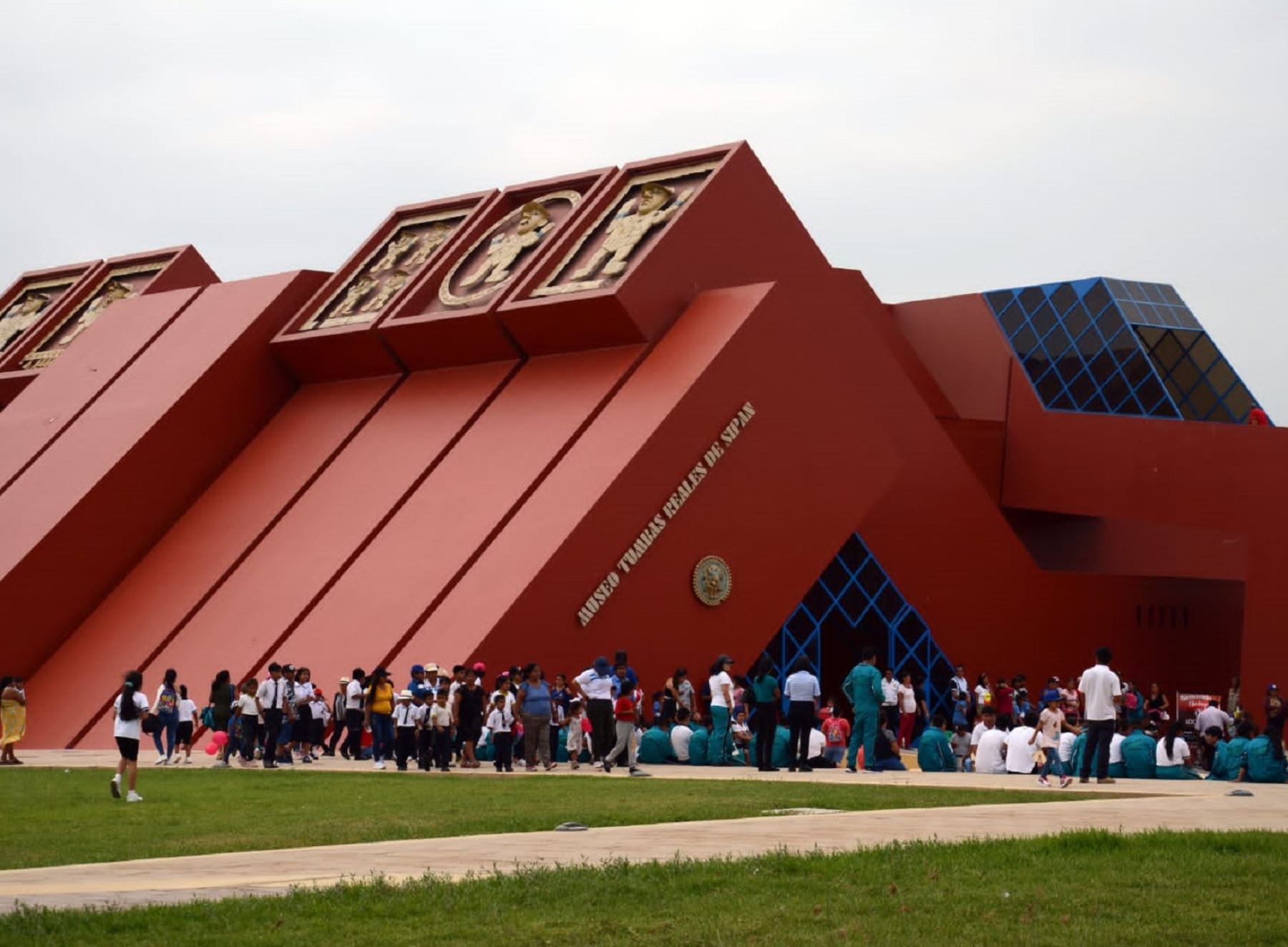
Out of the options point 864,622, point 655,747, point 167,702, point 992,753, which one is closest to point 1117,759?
point 992,753

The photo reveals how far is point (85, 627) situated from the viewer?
3200cm

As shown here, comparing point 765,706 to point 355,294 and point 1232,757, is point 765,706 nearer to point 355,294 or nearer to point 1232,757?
point 1232,757

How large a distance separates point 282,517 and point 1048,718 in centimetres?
1475

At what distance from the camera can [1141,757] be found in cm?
2161

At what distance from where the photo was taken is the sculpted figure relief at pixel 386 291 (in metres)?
34.1

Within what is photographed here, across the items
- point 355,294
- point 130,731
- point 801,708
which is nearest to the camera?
point 130,731

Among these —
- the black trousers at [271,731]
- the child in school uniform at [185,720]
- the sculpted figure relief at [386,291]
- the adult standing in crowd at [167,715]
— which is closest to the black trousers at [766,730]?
the black trousers at [271,731]

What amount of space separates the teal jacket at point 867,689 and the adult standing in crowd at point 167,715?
26.0 feet

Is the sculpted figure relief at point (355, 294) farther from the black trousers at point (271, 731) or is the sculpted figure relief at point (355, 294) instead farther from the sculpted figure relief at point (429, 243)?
the black trousers at point (271, 731)

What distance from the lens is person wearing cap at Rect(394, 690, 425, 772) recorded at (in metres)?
23.6

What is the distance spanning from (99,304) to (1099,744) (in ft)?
86.6

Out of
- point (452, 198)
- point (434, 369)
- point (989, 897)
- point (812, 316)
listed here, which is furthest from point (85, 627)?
point (989, 897)

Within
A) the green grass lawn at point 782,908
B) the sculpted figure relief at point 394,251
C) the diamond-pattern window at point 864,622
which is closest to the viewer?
the green grass lawn at point 782,908

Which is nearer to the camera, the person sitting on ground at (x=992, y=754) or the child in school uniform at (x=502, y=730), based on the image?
the person sitting on ground at (x=992, y=754)
